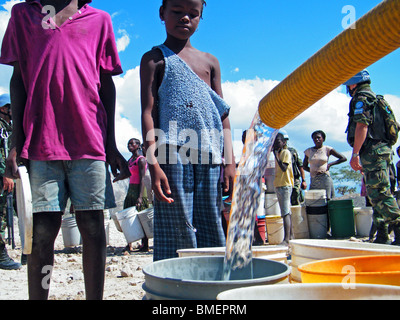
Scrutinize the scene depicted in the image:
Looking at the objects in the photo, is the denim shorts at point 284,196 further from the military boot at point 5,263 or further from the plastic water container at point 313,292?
the plastic water container at point 313,292

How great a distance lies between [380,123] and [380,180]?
583 mm

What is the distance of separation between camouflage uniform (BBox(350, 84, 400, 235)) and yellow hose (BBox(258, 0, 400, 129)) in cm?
314

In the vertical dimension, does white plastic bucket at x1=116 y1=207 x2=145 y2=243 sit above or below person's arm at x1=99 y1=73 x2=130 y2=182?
below

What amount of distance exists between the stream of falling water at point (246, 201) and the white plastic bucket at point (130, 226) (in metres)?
4.50

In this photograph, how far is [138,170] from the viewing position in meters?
6.39

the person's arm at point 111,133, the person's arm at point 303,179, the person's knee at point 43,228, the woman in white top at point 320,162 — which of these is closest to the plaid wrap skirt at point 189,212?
the person's arm at point 111,133

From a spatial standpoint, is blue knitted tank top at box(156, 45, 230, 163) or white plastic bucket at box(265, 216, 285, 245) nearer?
blue knitted tank top at box(156, 45, 230, 163)

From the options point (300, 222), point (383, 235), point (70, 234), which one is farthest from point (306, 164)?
point (70, 234)

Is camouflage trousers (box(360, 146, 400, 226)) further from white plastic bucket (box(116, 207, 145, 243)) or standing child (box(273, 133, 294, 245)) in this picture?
white plastic bucket (box(116, 207, 145, 243))

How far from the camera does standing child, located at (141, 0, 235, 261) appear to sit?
7.01 ft

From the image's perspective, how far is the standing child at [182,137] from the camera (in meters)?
2.14

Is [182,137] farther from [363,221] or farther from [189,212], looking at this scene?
[363,221]

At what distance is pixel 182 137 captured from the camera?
7.16ft

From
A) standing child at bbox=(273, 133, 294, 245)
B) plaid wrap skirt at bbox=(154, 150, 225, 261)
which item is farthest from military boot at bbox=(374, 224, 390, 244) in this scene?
plaid wrap skirt at bbox=(154, 150, 225, 261)
